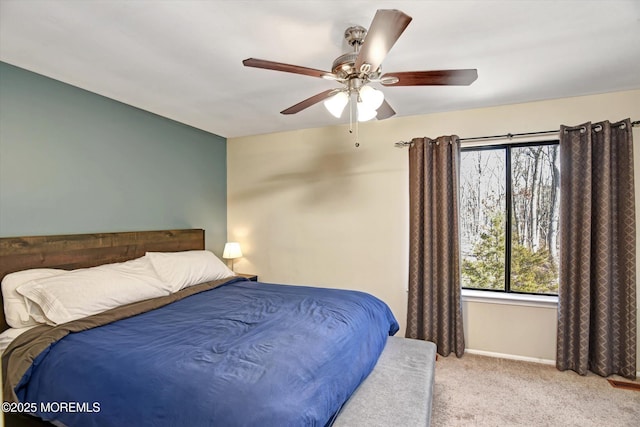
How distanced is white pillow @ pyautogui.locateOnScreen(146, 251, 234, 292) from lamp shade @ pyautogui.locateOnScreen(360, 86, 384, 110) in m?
2.18

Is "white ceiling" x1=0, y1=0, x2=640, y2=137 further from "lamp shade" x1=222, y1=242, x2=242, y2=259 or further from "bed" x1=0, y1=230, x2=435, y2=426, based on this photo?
"lamp shade" x1=222, y1=242, x2=242, y2=259

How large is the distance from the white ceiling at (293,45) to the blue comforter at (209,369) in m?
1.74

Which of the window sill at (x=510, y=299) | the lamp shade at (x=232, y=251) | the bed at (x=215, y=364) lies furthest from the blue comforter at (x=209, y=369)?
the lamp shade at (x=232, y=251)

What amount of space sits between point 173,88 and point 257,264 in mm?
2322

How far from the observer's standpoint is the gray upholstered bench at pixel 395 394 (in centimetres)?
151

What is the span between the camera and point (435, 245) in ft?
10.3

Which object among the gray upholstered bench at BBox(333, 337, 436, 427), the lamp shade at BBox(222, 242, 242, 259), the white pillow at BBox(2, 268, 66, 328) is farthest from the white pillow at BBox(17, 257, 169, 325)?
the gray upholstered bench at BBox(333, 337, 436, 427)

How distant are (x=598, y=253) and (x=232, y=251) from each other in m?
3.63

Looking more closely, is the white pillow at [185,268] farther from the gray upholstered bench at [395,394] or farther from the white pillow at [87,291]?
the gray upholstered bench at [395,394]

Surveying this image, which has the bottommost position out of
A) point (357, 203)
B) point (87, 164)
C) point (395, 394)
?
point (395, 394)

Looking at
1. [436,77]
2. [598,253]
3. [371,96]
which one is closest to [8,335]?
[371,96]

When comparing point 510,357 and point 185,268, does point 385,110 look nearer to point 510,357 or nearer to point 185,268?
point 185,268

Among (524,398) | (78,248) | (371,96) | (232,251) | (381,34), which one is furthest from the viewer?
(232,251)

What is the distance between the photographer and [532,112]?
9.69 feet
